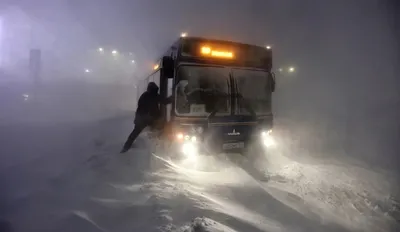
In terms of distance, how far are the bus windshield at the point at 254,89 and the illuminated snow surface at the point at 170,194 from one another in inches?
58.3

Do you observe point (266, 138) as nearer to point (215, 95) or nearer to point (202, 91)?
point (215, 95)

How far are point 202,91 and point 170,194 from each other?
112 inches

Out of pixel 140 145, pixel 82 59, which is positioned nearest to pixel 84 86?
pixel 82 59

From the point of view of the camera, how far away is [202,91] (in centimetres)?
623

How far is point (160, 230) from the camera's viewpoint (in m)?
3.10

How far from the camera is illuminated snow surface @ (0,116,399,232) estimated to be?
11.2 feet

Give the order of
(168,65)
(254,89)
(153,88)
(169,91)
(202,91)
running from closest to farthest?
(168,65) < (202,91) < (169,91) < (153,88) < (254,89)

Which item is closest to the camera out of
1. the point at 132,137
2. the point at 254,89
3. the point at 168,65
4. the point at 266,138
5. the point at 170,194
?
the point at 170,194

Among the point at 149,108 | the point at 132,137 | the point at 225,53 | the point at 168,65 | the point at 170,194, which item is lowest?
the point at 170,194

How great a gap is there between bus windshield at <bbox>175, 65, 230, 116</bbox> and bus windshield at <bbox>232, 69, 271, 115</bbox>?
0.37m

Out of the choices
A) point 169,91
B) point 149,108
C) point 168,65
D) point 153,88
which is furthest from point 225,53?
point 149,108

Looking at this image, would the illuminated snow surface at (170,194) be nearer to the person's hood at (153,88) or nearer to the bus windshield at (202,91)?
the bus windshield at (202,91)

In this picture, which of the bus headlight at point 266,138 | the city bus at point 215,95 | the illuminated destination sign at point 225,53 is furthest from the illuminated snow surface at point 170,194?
the illuminated destination sign at point 225,53

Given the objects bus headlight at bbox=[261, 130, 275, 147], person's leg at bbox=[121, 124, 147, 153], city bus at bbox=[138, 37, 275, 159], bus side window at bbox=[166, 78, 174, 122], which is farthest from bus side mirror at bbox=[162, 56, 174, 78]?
bus headlight at bbox=[261, 130, 275, 147]
